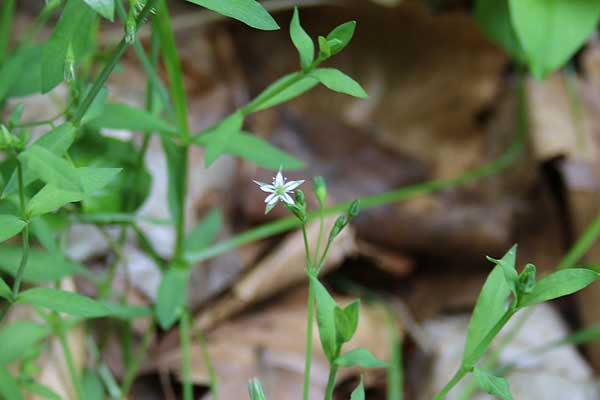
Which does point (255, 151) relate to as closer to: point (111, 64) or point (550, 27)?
point (111, 64)

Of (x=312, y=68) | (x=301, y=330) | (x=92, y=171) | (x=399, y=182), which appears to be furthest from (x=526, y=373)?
(x=92, y=171)

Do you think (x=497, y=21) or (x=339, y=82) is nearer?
(x=339, y=82)

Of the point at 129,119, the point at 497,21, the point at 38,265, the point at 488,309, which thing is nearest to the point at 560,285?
the point at 488,309

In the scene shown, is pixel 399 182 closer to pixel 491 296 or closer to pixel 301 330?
pixel 301 330

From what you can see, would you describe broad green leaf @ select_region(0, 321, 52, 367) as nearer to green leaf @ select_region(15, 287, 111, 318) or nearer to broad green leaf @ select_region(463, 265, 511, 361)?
green leaf @ select_region(15, 287, 111, 318)

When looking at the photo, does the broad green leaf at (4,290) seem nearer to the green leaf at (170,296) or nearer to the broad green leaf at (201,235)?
the green leaf at (170,296)

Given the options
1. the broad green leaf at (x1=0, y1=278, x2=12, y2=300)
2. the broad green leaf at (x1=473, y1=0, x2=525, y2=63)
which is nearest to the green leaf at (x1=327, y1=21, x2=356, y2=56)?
the broad green leaf at (x1=0, y1=278, x2=12, y2=300)

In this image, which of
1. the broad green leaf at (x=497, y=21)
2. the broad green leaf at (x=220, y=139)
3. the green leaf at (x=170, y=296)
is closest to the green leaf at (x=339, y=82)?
the broad green leaf at (x=220, y=139)
